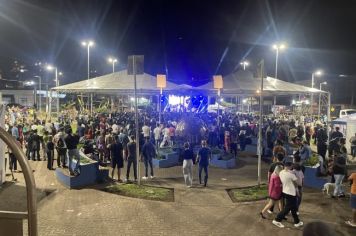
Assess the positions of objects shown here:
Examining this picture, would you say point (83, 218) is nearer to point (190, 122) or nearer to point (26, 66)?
point (190, 122)

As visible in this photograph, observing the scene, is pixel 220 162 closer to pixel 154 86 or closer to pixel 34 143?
pixel 154 86

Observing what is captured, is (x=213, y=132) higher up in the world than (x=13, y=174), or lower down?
higher up

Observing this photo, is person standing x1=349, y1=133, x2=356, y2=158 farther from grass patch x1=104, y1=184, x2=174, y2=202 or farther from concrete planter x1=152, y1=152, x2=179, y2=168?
grass patch x1=104, y1=184, x2=174, y2=202

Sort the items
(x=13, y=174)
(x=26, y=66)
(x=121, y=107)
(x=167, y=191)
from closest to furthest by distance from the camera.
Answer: (x=167, y=191) → (x=13, y=174) → (x=121, y=107) → (x=26, y=66)

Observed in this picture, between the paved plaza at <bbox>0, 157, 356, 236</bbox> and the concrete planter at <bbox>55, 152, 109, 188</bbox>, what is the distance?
285 mm

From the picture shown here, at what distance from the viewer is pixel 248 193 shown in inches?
449

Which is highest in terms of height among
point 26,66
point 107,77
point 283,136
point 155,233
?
point 26,66

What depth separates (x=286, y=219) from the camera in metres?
9.09

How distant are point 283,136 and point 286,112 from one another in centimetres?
1900

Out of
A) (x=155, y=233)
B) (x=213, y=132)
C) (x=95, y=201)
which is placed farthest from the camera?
(x=213, y=132)

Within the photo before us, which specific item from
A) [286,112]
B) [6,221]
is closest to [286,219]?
[6,221]

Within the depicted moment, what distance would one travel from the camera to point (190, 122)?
19.8 m

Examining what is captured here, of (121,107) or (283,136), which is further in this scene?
(121,107)

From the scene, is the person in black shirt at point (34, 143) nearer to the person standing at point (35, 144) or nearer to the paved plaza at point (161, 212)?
the person standing at point (35, 144)
